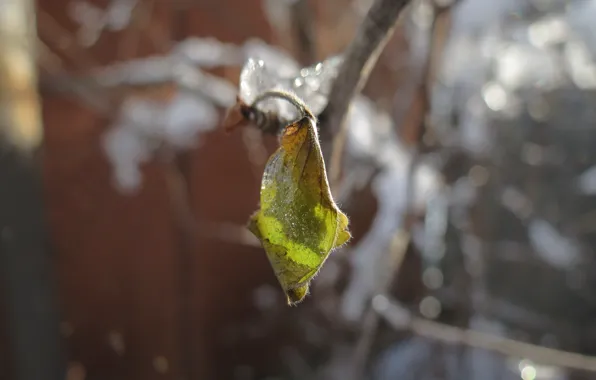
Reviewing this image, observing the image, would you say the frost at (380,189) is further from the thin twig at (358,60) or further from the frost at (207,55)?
the thin twig at (358,60)

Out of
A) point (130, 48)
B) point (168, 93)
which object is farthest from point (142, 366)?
point (130, 48)

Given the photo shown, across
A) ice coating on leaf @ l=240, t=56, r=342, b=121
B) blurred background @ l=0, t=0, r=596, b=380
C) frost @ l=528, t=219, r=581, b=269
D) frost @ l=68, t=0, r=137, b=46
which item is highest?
ice coating on leaf @ l=240, t=56, r=342, b=121

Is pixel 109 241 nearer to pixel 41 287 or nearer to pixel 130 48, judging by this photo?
pixel 130 48

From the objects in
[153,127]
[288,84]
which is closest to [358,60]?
[288,84]

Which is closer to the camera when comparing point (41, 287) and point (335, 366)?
point (41, 287)

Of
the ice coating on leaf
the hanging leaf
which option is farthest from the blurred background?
the hanging leaf

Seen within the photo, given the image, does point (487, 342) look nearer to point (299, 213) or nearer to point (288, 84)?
point (288, 84)

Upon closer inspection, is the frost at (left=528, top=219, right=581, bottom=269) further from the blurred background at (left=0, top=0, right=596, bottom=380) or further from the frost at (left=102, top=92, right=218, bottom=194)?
the frost at (left=102, top=92, right=218, bottom=194)
